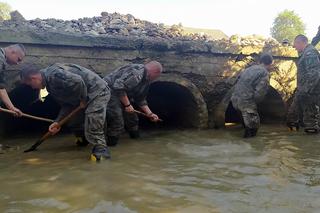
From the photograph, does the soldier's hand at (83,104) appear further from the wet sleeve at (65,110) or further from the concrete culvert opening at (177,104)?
the concrete culvert opening at (177,104)

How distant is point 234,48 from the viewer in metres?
8.45

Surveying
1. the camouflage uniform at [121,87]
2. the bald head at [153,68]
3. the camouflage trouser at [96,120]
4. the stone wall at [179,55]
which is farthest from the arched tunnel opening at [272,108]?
the camouflage trouser at [96,120]

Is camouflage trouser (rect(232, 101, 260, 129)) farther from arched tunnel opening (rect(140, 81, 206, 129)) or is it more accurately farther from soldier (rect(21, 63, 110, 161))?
soldier (rect(21, 63, 110, 161))

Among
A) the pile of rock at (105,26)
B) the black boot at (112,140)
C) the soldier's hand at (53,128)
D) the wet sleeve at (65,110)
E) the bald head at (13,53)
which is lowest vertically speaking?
the black boot at (112,140)

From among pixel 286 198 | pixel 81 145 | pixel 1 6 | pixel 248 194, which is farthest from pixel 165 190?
pixel 1 6

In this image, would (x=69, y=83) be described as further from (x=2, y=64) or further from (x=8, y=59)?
(x=8, y=59)

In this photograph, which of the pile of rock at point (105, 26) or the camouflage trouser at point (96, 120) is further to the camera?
the pile of rock at point (105, 26)

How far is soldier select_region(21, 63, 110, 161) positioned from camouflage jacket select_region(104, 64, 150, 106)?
1.88 feet

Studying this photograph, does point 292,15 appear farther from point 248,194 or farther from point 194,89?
point 248,194

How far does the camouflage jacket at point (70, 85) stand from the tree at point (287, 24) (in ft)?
91.0

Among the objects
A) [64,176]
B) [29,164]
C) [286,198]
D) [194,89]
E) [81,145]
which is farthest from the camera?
[194,89]

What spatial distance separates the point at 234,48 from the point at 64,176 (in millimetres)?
5335

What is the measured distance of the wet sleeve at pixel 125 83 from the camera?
5987 millimetres

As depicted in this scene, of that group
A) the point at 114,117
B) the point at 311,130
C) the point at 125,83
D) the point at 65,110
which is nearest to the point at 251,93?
the point at 311,130
